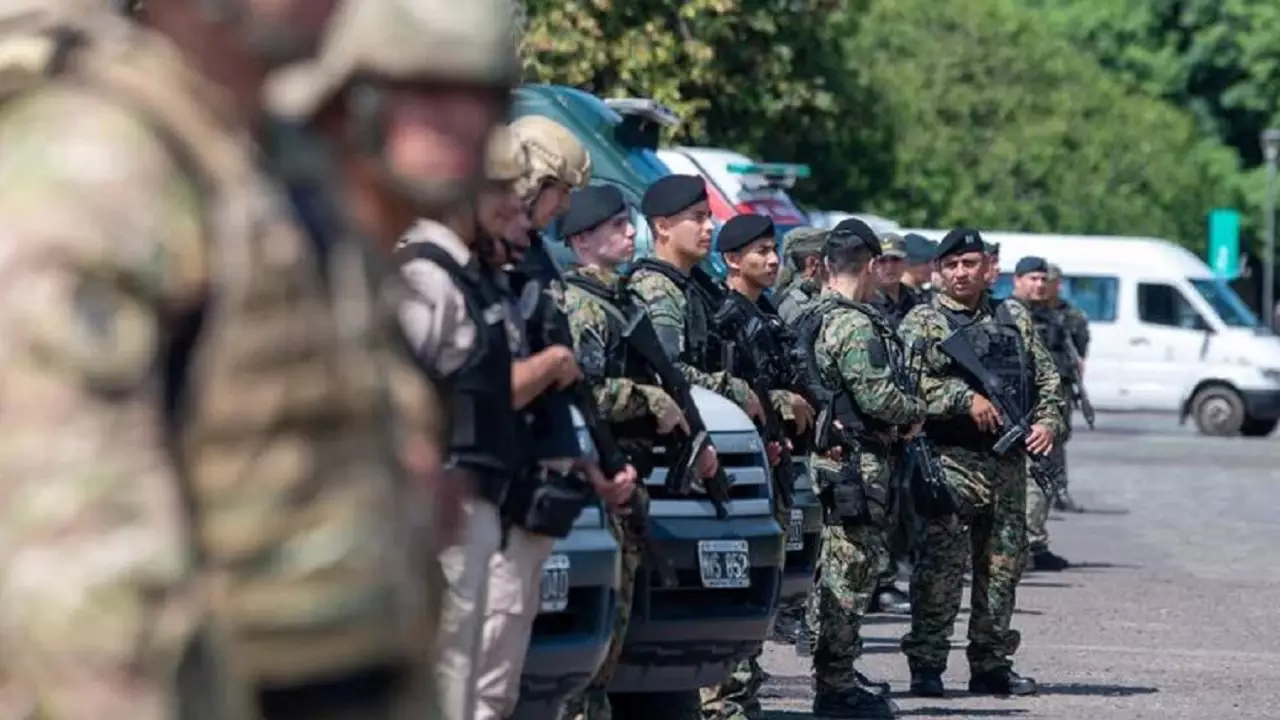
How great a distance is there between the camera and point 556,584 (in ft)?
28.4

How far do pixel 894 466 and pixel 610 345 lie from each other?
4.02 metres

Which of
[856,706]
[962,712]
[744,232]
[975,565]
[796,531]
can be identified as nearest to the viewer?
[796,531]

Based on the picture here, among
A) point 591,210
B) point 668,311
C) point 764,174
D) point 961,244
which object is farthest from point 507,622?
point 764,174

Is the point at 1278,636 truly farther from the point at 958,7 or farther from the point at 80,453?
the point at 958,7

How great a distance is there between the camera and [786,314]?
15.0 metres

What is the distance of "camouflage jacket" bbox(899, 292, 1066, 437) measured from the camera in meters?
14.0

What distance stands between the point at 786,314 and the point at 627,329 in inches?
206

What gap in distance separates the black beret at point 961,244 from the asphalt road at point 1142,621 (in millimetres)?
1870

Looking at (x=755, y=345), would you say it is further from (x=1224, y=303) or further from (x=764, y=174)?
(x=1224, y=303)

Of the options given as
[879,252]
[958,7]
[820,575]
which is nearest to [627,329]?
[820,575]

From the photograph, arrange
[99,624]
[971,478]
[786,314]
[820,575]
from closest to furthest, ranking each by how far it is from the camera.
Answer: [99,624], [820,575], [971,478], [786,314]

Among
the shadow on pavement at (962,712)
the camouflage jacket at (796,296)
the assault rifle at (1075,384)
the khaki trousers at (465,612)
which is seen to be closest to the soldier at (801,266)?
the camouflage jacket at (796,296)

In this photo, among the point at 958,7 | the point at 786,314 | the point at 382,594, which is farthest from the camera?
the point at 958,7

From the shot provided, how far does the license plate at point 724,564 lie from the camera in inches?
408
